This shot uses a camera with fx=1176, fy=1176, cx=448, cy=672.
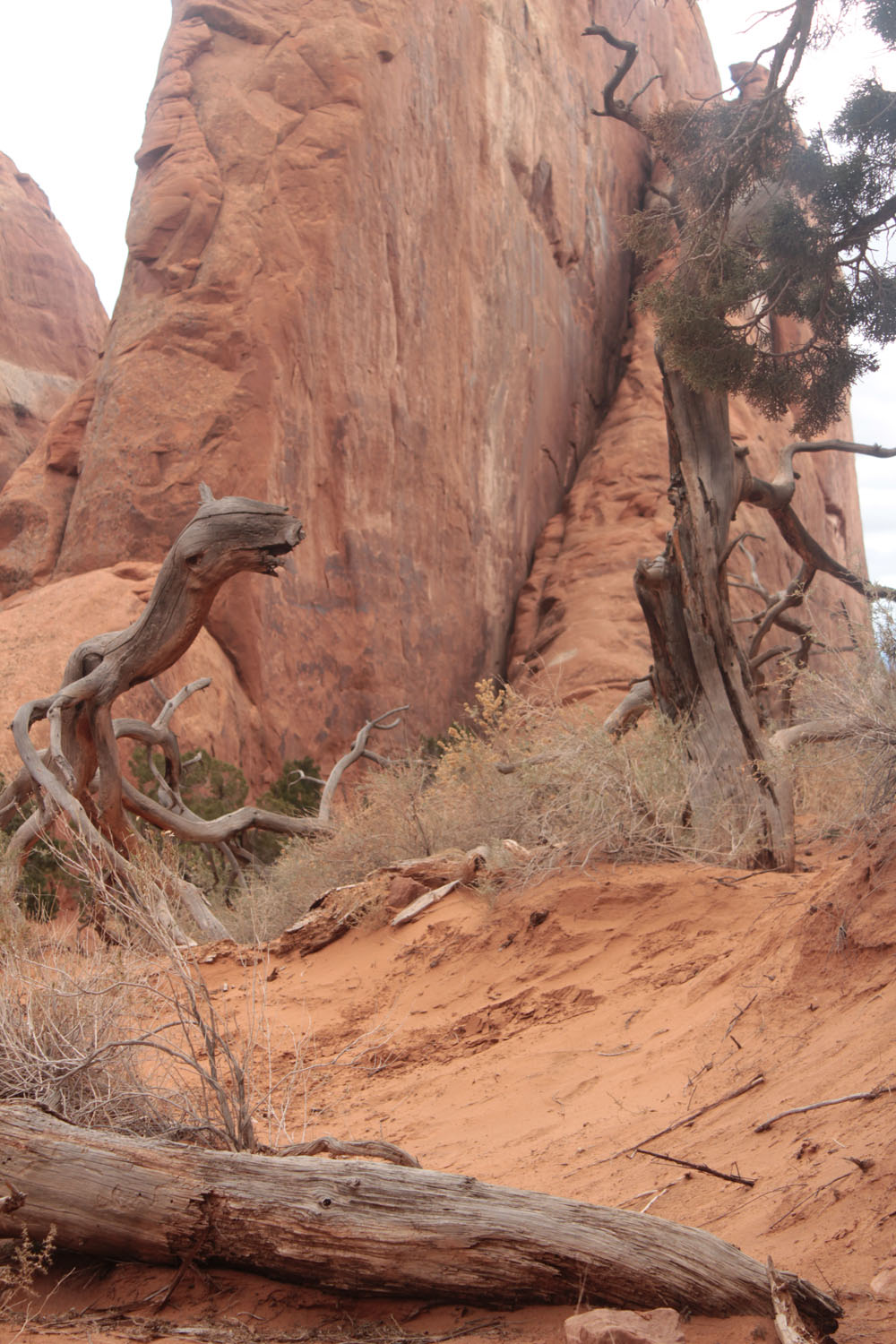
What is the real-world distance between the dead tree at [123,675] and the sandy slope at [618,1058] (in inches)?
68.0

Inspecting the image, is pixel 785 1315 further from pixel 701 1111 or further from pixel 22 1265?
pixel 22 1265

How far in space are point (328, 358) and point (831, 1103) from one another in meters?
14.9

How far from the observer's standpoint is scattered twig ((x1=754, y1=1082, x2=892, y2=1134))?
336cm

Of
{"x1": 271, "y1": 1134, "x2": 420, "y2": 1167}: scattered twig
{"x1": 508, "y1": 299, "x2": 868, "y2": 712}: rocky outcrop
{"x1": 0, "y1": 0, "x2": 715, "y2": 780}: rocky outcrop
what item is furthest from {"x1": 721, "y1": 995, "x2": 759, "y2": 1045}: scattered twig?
{"x1": 508, "y1": 299, "x2": 868, "y2": 712}: rocky outcrop

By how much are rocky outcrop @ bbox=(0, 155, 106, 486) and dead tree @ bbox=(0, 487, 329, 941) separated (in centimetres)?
1745

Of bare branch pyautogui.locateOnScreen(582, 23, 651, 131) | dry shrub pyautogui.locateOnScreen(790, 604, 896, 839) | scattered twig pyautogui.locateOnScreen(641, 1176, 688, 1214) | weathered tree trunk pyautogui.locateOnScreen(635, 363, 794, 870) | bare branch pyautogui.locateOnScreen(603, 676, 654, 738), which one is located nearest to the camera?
scattered twig pyautogui.locateOnScreen(641, 1176, 688, 1214)

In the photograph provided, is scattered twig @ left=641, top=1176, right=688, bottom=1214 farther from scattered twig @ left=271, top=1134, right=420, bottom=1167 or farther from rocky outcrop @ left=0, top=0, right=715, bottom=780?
rocky outcrop @ left=0, top=0, right=715, bottom=780

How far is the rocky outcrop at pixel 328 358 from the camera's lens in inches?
629

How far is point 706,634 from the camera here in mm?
8133

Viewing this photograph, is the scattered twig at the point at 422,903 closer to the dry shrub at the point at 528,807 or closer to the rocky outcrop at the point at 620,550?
the dry shrub at the point at 528,807

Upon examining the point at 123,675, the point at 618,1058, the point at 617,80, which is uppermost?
the point at 617,80

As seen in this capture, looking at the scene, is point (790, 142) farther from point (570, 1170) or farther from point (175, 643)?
point (570, 1170)

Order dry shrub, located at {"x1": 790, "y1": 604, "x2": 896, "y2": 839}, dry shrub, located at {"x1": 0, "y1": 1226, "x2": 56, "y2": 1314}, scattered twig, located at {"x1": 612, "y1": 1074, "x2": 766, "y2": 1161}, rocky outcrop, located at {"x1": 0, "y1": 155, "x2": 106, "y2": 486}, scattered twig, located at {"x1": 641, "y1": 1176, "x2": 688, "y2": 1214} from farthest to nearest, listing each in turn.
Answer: rocky outcrop, located at {"x1": 0, "y1": 155, "x2": 106, "y2": 486} < dry shrub, located at {"x1": 790, "y1": 604, "x2": 896, "y2": 839} < scattered twig, located at {"x1": 612, "y1": 1074, "x2": 766, "y2": 1161} < scattered twig, located at {"x1": 641, "y1": 1176, "x2": 688, "y2": 1214} < dry shrub, located at {"x1": 0, "y1": 1226, "x2": 56, "y2": 1314}

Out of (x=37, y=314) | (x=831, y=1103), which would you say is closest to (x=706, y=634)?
(x=831, y=1103)
